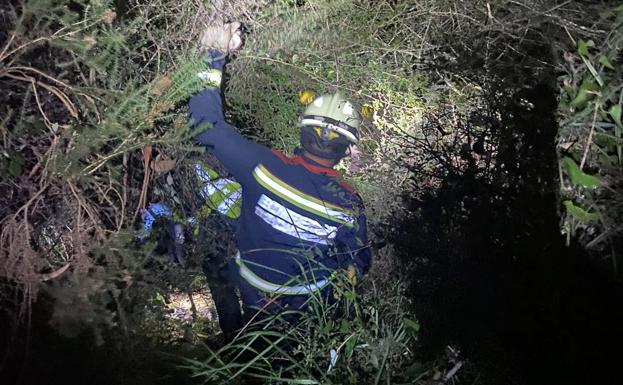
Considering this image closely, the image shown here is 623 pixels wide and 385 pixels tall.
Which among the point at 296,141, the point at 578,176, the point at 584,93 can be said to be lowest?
the point at 578,176

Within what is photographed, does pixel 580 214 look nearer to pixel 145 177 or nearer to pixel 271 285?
pixel 271 285

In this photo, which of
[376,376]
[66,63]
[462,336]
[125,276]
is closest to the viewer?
[66,63]

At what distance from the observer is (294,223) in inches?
108

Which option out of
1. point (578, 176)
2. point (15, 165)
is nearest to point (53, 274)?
point (15, 165)

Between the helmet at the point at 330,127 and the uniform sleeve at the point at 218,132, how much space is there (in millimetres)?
244

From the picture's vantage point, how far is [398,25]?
2.65m

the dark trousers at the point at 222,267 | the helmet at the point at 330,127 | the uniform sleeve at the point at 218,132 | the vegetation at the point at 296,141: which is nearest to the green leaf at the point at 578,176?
the vegetation at the point at 296,141

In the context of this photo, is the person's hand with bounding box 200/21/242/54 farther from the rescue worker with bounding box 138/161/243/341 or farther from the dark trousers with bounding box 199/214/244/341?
the dark trousers with bounding box 199/214/244/341

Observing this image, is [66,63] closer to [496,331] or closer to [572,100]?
[572,100]

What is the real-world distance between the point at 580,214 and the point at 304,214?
4.08 feet

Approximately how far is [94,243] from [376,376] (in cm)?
124

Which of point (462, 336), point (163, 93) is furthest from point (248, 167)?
point (462, 336)

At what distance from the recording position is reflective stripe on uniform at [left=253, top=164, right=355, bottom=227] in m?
2.68

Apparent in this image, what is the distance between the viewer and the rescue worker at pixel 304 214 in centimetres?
270
